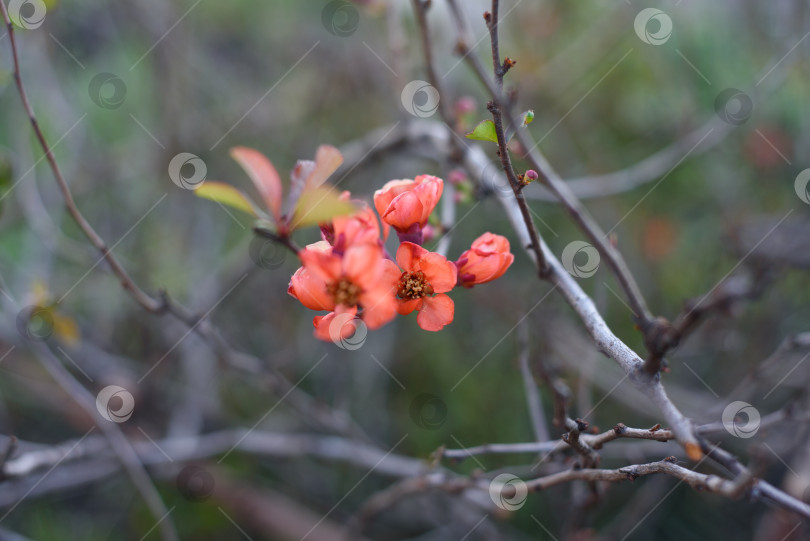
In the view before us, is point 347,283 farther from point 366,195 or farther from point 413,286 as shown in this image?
point 366,195

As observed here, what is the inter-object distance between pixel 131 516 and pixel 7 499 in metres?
0.64

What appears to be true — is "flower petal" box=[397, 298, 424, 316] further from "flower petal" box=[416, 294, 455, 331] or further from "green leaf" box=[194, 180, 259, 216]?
"green leaf" box=[194, 180, 259, 216]

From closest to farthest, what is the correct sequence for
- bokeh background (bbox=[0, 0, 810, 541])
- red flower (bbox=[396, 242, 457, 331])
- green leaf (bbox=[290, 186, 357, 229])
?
1. green leaf (bbox=[290, 186, 357, 229])
2. red flower (bbox=[396, 242, 457, 331])
3. bokeh background (bbox=[0, 0, 810, 541])

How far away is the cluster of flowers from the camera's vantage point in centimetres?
81

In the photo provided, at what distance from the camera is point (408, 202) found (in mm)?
960

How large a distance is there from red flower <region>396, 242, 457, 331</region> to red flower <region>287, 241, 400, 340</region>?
85 millimetres

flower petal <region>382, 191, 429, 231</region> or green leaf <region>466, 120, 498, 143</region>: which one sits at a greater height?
green leaf <region>466, 120, 498, 143</region>

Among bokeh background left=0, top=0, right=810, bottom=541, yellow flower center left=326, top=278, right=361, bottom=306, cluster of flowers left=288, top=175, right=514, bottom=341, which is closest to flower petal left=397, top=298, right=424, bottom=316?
cluster of flowers left=288, top=175, right=514, bottom=341

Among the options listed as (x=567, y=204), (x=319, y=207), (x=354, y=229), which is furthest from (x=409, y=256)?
(x=567, y=204)

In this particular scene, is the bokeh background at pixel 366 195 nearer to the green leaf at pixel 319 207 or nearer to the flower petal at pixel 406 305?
the flower petal at pixel 406 305

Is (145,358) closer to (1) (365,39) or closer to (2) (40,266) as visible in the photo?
(2) (40,266)

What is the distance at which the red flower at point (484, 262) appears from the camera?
0.98m

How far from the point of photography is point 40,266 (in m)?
2.73

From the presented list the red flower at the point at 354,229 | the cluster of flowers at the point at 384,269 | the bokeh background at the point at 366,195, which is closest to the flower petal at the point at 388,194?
the cluster of flowers at the point at 384,269
